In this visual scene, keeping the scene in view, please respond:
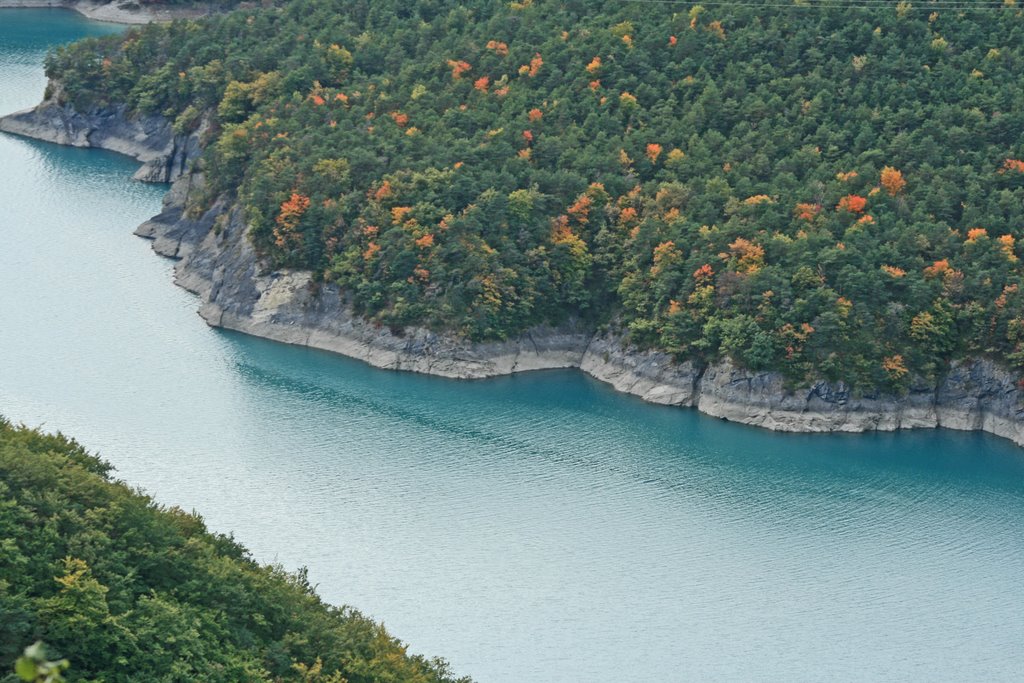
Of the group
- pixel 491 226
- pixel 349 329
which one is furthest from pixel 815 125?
pixel 349 329

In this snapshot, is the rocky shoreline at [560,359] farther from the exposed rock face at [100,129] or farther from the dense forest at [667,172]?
the exposed rock face at [100,129]

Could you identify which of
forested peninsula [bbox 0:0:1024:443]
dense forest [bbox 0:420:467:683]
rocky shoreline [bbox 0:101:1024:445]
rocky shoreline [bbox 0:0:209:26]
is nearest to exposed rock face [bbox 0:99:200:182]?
forested peninsula [bbox 0:0:1024:443]

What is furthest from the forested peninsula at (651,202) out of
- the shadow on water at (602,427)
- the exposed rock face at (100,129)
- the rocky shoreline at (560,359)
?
the exposed rock face at (100,129)

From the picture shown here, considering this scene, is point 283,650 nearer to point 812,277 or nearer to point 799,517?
point 799,517

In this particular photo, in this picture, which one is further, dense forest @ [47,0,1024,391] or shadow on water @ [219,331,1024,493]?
dense forest @ [47,0,1024,391]

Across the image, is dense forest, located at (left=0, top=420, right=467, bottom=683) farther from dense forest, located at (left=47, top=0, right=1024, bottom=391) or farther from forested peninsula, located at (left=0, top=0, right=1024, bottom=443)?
dense forest, located at (left=47, top=0, right=1024, bottom=391)

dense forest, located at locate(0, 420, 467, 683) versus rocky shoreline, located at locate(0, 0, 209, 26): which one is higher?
rocky shoreline, located at locate(0, 0, 209, 26)
